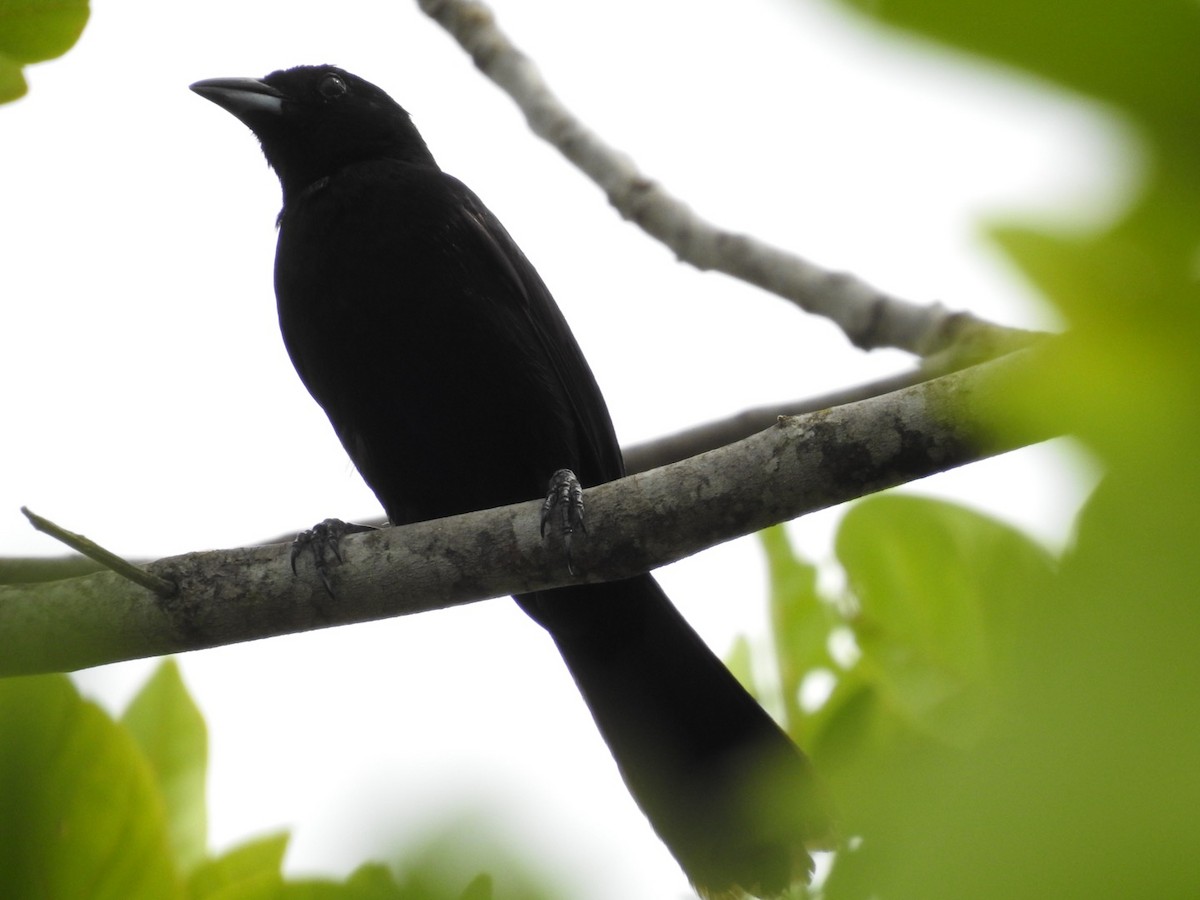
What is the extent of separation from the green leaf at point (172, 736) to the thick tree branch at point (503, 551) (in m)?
0.27

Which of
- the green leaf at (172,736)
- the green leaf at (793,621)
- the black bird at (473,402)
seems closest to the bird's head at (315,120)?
the black bird at (473,402)

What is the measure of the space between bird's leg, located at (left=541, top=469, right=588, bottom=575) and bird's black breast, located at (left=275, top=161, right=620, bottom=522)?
0.95 m

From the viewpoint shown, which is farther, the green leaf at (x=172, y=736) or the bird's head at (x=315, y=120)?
the bird's head at (x=315, y=120)

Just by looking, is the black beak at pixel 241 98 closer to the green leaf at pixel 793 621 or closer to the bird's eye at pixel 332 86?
the bird's eye at pixel 332 86

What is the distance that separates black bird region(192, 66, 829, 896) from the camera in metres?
3.93

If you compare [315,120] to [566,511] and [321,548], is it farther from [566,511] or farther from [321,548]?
[566,511]

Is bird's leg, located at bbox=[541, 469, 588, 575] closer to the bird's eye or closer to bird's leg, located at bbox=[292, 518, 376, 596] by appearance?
bird's leg, located at bbox=[292, 518, 376, 596]

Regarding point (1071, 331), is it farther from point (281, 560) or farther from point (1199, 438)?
point (281, 560)

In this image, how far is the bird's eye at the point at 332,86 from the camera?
5.09 m

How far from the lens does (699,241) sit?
3.95m

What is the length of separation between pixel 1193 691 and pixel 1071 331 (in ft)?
0.47

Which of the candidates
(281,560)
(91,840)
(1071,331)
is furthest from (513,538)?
(1071,331)

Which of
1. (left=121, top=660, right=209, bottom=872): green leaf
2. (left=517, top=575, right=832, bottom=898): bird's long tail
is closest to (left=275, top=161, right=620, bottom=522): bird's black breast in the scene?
(left=517, top=575, right=832, bottom=898): bird's long tail

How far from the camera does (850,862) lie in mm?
754
